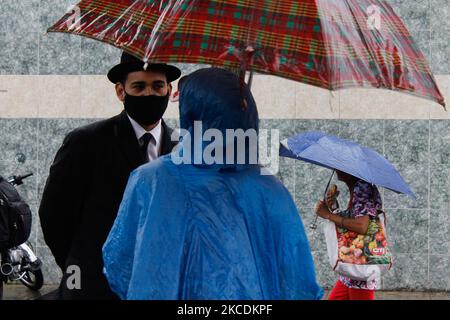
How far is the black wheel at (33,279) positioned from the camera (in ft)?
28.0

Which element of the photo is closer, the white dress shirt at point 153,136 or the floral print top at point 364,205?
the white dress shirt at point 153,136

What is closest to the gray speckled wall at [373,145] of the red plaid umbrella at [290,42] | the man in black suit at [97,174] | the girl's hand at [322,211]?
the girl's hand at [322,211]

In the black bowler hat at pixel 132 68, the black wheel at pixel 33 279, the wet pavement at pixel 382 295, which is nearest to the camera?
the black bowler hat at pixel 132 68

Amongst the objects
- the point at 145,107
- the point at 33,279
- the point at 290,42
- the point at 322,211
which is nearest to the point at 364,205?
the point at 322,211

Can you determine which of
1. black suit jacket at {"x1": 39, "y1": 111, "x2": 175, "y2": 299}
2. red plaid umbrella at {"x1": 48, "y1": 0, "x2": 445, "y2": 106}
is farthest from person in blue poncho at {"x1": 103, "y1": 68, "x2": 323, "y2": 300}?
black suit jacket at {"x1": 39, "y1": 111, "x2": 175, "y2": 299}

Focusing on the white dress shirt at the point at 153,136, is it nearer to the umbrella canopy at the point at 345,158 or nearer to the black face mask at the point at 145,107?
the black face mask at the point at 145,107

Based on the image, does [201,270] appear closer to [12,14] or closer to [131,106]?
[131,106]

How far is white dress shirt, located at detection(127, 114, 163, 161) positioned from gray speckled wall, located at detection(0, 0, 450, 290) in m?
4.65

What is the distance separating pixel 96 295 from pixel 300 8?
161 cm

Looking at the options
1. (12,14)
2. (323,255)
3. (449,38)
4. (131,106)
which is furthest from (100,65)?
(131,106)

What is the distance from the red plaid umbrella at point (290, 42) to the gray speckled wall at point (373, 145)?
18.6 ft

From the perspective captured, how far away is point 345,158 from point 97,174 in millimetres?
2100

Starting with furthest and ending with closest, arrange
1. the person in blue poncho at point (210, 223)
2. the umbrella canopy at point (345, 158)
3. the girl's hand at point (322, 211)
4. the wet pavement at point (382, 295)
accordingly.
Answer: the wet pavement at point (382, 295), the girl's hand at point (322, 211), the umbrella canopy at point (345, 158), the person in blue poncho at point (210, 223)
